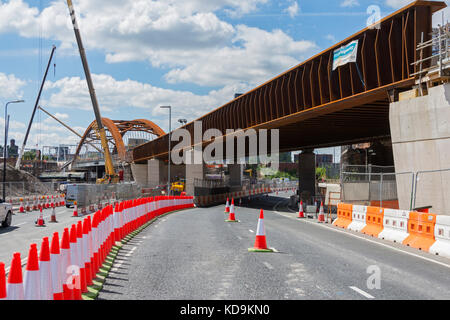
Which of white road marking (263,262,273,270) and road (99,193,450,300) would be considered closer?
road (99,193,450,300)

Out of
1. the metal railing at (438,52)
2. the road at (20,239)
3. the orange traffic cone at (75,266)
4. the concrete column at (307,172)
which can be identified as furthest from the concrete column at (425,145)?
the concrete column at (307,172)

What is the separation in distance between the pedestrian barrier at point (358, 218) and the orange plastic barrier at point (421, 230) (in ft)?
13.1

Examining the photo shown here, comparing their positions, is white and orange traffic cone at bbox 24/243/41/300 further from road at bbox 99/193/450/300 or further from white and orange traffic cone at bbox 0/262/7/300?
road at bbox 99/193/450/300

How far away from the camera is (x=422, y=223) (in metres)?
14.0

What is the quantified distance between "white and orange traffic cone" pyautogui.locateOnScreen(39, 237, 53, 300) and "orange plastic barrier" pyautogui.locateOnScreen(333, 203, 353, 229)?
1635 centimetres

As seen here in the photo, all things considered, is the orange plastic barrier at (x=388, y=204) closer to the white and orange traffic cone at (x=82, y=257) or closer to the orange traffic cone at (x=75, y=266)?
the white and orange traffic cone at (x=82, y=257)

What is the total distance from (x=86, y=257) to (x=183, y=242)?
21.9 ft

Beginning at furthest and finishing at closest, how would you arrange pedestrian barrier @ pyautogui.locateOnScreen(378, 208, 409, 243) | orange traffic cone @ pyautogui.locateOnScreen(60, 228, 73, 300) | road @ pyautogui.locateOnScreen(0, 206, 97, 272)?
pedestrian barrier @ pyautogui.locateOnScreen(378, 208, 409, 243) < road @ pyautogui.locateOnScreen(0, 206, 97, 272) < orange traffic cone @ pyautogui.locateOnScreen(60, 228, 73, 300)

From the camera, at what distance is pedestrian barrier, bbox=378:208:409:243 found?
15.1 meters

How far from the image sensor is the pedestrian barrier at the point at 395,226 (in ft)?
49.4

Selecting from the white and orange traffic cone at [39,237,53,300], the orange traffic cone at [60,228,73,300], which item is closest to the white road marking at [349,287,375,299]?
the orange traffic cone at [60,228,73,300]

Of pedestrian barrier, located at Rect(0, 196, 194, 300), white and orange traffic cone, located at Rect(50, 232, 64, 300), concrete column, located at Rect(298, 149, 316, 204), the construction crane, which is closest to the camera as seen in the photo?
pedestrian barrier, located at Rect(0, 196, 194, 300)
